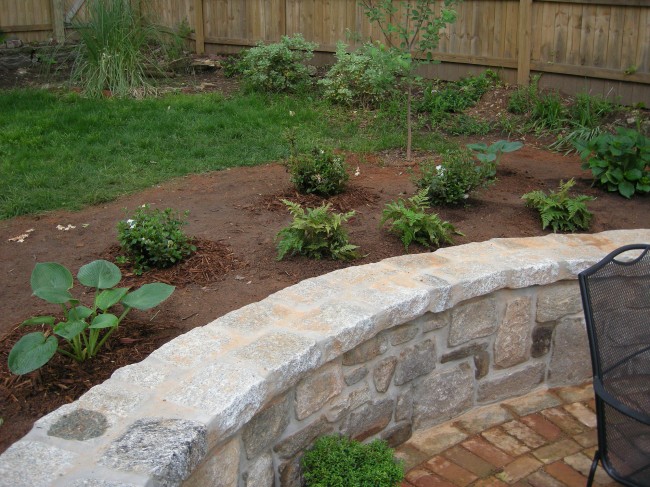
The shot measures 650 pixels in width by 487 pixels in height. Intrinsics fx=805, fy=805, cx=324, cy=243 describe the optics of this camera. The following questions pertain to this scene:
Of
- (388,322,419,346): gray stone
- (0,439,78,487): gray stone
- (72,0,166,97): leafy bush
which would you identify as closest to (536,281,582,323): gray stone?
(388,322,419,346): gray stone

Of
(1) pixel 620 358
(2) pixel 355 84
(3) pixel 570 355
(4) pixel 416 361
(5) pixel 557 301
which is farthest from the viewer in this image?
(2) pixel 355 84

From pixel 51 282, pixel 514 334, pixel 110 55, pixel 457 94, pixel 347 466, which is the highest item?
pixel 110 55

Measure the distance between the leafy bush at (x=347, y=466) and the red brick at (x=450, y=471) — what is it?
0.32m

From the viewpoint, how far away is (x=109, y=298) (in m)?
3.09

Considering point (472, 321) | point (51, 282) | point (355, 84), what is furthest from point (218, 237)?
point (355, 84)

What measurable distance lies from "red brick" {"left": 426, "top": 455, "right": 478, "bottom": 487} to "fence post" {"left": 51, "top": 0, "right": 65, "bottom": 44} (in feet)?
31.8

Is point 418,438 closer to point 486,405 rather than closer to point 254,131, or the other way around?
point 486,405

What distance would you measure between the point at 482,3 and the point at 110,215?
5.44 metres

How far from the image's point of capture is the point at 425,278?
3430 millimetres

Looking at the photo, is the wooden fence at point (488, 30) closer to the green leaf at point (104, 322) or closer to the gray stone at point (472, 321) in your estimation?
the gray stone at point (472, 321)

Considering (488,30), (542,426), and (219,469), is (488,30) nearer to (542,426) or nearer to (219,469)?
(542,426)

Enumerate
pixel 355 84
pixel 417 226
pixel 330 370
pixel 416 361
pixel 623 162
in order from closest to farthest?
pixel 330 370
pixel 416 361
pixel 417 226
pixel 623 162
pixel 355 84

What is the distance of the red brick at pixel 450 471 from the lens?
326 centimetres

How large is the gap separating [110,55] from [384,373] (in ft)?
20.6
